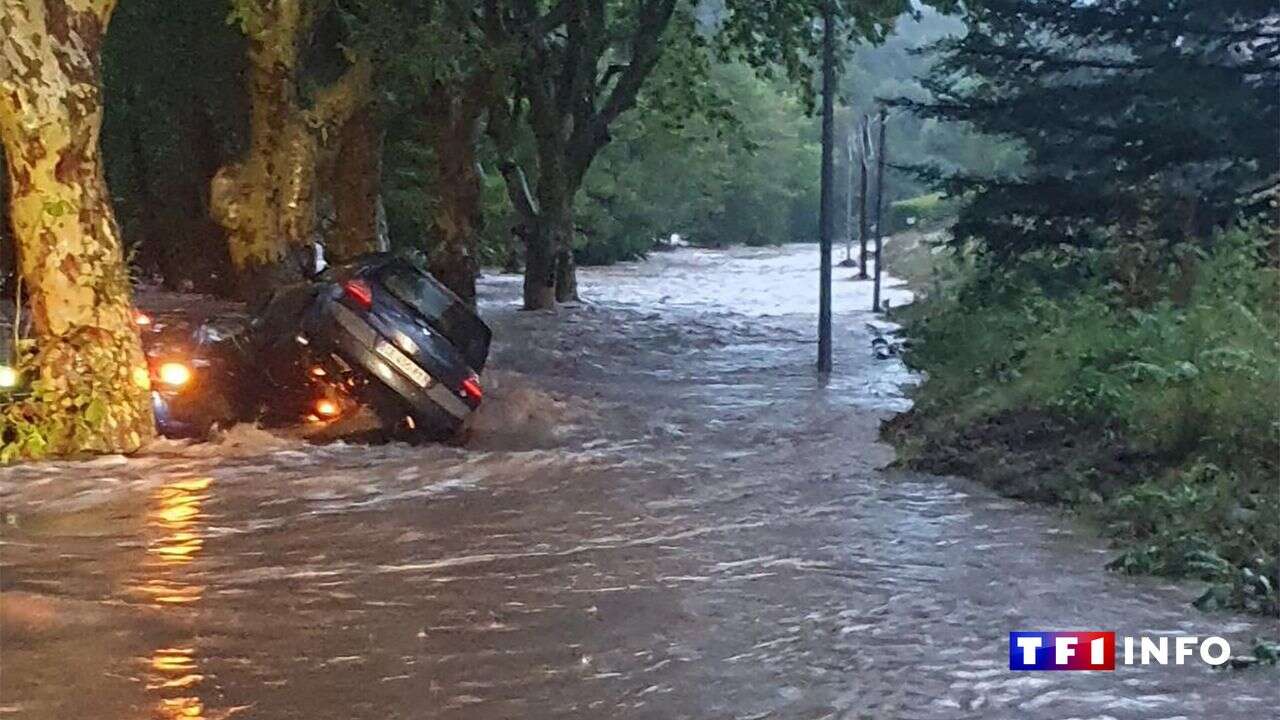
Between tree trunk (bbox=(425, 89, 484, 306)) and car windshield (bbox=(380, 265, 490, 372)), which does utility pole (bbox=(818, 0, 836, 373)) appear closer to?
tree trunk (bbox=(425, 89, 484, 306))

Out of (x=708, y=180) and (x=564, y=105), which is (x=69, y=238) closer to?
(x=564, y=105)

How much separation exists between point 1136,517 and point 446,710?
4.72 m

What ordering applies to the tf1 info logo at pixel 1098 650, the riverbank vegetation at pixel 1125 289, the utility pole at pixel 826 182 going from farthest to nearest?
the utility pole at pixel 826 182, the riverbank vegetation at pixel 1125 289, the tf1 info logo at pixel 1098 650

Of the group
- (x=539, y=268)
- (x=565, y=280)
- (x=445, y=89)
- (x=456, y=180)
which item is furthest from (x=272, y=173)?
(x=565, y=280)

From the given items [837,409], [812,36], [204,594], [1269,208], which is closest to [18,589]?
[204,594]

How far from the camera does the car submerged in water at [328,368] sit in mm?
11211

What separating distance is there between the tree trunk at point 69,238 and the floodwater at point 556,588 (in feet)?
1.80

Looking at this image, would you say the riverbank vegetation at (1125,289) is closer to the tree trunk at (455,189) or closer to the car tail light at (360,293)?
the car tail light at (360,293)

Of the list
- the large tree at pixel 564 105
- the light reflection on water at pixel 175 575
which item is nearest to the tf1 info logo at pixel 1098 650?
the light reflection on water at pixel 175 575

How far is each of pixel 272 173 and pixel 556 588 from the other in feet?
27.2

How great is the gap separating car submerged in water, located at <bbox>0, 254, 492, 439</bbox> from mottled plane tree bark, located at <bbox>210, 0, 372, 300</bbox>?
258 centimetres

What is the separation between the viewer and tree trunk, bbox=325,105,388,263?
62.8 feet

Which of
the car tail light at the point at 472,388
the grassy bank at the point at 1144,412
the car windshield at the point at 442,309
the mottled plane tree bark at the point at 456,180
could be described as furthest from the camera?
the mottled plane tree bark at the point at 456,180

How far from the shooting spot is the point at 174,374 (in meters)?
11.8
